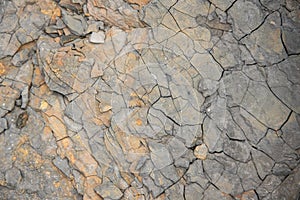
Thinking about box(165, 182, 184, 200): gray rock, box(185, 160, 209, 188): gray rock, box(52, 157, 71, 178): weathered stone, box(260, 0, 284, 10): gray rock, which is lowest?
box(52, 157, 71, 178): weathered stone

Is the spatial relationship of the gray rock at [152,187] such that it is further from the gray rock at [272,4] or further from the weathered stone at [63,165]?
the gray rock at [272,4]

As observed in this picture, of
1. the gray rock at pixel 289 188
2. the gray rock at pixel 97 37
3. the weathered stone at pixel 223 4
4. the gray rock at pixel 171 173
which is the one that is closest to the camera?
the gray rock at pixel 289 188

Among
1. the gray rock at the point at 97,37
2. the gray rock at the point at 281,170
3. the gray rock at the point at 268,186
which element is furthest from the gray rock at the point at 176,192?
the gray rock at the point at 97,37

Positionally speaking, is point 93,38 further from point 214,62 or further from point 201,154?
point 201,154

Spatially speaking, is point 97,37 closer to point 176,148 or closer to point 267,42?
point 176,148

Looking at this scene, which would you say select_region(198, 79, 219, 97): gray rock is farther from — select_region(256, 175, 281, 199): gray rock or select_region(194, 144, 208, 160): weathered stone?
select_region(256, 175, 281, 199): gray rock

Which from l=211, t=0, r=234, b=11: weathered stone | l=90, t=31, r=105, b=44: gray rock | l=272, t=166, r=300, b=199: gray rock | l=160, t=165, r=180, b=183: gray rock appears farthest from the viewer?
l=90, t=31, r=105, b=44: gray rock

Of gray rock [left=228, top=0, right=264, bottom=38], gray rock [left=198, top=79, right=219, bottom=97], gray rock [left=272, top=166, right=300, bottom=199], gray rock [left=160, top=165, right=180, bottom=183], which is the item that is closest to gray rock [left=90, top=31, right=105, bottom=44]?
gray rock [left=198, top=79, right=219, bottom=97]

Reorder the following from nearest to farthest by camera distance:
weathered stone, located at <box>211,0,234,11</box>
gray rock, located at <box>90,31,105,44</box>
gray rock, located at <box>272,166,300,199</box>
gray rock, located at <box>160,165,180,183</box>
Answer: gray rock, located at <box>272,166,300,199</box> → gray rock, located at <box>160,165,180,183</box> → weathered stone, located at <box>211,0,234,11</box> → gray rock, located at <box>90,31,105,44</box>
